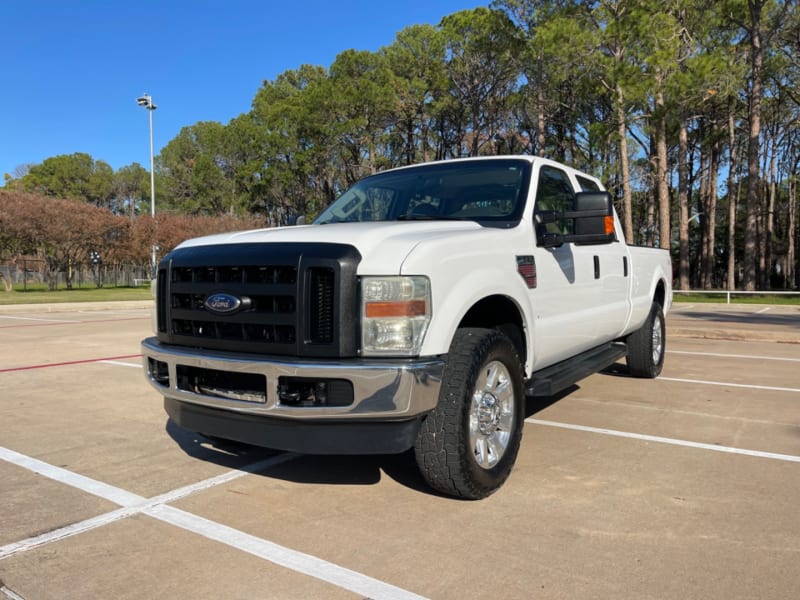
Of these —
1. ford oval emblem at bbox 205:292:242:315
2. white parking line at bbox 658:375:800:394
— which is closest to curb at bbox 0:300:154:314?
white parking line at bbox 658:375:800:394

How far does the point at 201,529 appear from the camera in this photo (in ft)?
10.0

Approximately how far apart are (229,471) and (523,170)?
2903mm

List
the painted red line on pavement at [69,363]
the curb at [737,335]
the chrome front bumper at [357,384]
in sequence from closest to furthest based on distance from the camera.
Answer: the chrome front bumper at [357,384] < the painted red line on pavement at [69,363] < the curb at [737,335]

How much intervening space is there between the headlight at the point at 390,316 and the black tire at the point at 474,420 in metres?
0.34

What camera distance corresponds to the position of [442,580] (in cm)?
255

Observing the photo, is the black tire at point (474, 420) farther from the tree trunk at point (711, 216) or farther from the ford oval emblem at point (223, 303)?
the tree trunk at point (711, 216)

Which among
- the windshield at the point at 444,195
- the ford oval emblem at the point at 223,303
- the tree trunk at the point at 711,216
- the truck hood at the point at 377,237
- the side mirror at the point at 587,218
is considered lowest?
the ford oval emblem at the point at 223,303

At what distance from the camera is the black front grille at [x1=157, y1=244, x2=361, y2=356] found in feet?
9.63

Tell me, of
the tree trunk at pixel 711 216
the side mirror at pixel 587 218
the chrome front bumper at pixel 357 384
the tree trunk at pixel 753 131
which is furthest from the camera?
the tree trunk at pixel 711 216

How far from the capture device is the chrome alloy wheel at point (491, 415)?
3.36 meters

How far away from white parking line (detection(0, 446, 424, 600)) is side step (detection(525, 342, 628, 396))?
1.78 metres

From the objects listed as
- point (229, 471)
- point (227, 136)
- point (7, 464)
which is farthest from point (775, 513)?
point (227, 136)

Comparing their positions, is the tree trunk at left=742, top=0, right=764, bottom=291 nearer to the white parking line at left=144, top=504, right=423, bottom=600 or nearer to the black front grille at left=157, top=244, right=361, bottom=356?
the black front grille at left=157, top=244, right=361, bottom=356

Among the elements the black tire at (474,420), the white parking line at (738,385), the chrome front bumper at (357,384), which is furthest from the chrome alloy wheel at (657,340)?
the chrome front bumper at (357,384)
